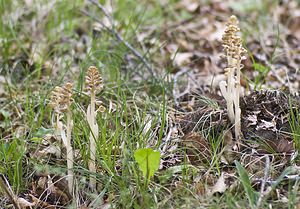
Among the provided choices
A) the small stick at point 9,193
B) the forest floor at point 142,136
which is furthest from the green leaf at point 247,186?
the small stick at point 9,193

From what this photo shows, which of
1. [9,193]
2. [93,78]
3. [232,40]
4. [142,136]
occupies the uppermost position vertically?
[232,40]

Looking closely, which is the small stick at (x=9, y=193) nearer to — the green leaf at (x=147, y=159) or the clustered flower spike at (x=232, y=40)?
the green leaf at (x=147, y=159)

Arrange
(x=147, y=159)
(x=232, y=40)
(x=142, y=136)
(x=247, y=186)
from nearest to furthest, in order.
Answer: (x=247, y=186) < (x=147, y=159) < (x=232, y=40) < (x=142, y=136)

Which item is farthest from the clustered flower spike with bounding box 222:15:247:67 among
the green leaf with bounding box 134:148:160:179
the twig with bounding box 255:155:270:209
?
the green leaf with bounding box 134:148:160:179

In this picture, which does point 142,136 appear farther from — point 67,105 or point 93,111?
point 67,105

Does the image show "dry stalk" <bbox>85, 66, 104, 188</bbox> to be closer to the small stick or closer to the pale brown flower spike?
the small stick

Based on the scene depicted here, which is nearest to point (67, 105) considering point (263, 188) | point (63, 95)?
point (63, 95)

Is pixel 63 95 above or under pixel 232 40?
under
